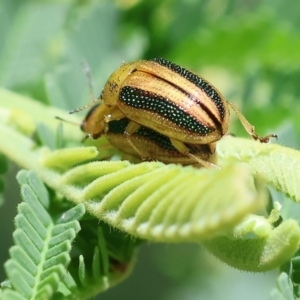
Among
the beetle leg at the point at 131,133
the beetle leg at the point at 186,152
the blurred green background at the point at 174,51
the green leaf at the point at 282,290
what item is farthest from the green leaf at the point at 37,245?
the blurred green background at the point at 174,51

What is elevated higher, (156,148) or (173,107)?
(173,107)

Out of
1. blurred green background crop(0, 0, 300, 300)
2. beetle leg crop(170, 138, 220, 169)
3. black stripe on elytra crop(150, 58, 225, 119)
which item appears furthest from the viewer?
blurred green background crop(0, 0, 300, 300)

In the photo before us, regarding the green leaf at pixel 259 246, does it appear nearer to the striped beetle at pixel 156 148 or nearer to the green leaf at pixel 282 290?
the green leaf at pixel 282 290

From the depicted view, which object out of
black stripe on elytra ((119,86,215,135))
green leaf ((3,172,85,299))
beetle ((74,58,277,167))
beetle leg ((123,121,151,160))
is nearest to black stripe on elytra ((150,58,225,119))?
beetle ((74,58,277,167))

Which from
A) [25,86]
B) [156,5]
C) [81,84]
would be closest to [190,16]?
[156,5]

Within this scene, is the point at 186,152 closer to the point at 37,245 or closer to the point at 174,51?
the point at 37,245

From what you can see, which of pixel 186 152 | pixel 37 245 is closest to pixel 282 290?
pixel 186 152

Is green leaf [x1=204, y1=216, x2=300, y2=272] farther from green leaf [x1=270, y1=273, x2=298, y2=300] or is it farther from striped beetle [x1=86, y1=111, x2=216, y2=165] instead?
striped beetle [x1=86, y1=111, x2=216, y2=165]
